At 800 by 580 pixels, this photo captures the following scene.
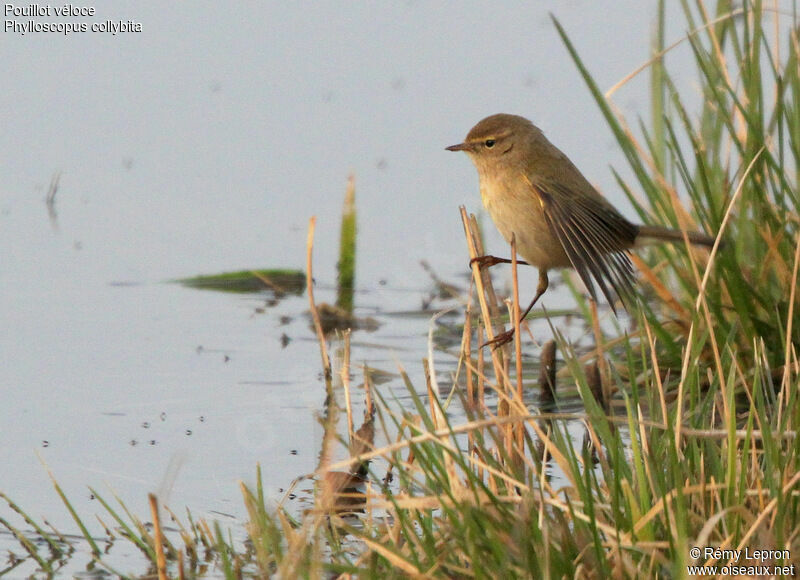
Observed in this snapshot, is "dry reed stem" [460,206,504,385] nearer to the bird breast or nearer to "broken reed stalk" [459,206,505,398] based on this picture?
"broken reed stalk" [459,206,505,398]

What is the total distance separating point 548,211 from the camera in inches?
208

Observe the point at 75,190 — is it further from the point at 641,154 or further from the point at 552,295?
the point at 641,154

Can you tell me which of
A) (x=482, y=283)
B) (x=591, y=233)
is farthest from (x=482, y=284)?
(x=591, y=233)

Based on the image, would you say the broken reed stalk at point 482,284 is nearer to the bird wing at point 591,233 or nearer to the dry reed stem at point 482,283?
the dry reed stem at point 482,283

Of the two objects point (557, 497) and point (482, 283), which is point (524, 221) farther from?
point (557, 497)

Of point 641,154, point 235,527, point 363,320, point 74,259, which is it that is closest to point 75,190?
point 74,259

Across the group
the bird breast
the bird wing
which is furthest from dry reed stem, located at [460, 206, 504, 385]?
the bird breast

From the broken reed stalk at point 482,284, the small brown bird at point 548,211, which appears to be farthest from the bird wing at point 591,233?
the broken reed stalk at point 482,284

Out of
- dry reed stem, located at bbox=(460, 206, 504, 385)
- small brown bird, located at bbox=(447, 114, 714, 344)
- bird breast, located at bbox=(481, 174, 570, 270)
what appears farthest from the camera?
bird breast, located at bbox=(481, 174, 570, 270)

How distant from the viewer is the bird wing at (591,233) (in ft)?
16.5

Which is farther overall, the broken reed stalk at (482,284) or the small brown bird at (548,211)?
the small brown bird at (548,211)

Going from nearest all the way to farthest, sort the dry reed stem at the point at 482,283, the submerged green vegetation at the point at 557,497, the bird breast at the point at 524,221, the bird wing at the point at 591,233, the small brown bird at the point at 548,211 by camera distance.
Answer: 1. the submerged green vegetation at the point at 557,497
2. the dry reed stem at the point at 482,283
3. the bird wing at the point at 591,233
4. the small brown bird at the point at 548,211
5. the bird breast at the point at 524,221

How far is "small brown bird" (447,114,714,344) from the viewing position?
5.16 metres

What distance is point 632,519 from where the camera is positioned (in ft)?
11.1
